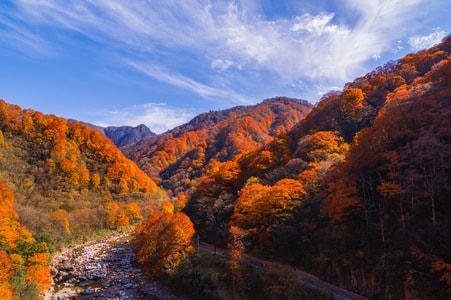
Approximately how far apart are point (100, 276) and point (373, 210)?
35153 mm

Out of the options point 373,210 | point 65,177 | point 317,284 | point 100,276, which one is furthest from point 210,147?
point 317,284

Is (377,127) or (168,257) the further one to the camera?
(168,257)

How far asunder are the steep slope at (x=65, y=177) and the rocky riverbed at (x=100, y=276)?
20.5 ft

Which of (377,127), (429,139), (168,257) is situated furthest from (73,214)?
(429,139)

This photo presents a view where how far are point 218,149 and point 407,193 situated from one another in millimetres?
115846

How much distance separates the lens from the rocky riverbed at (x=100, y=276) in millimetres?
32531

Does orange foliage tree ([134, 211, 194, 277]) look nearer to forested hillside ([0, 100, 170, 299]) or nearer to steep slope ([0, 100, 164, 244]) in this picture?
forested hillside ([0, 100, 170, 299])

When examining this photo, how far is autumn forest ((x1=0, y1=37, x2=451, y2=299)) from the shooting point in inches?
822

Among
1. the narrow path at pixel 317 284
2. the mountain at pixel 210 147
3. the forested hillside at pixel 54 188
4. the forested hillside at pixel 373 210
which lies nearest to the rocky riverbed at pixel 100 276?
the forested hillside at pixel 54 188

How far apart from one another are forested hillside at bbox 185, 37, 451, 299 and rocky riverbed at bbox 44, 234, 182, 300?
1179 centimetres

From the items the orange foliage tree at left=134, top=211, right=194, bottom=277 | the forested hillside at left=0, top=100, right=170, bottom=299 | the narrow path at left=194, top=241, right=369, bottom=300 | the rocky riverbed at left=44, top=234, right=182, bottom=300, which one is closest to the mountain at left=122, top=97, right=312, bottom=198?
the forested hillside at left=0, top=100, right=170, bottom=299

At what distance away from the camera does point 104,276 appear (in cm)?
3931

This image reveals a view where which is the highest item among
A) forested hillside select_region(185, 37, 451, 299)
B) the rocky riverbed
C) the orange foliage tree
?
forested hillside select_region(185, 37, 451, 299)

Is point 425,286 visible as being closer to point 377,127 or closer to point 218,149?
point 377,127
